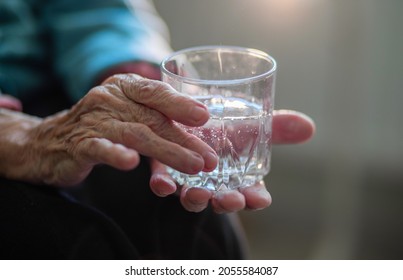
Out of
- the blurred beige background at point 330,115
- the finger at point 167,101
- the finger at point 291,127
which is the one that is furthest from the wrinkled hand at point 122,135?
the blurred beige background at point 330,115

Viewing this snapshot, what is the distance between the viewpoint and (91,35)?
1101 millimetres

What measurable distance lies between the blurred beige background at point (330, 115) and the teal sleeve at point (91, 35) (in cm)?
40

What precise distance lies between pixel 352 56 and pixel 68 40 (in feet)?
2.71

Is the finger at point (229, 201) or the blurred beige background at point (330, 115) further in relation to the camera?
the blurred beige background at point (330, 115)

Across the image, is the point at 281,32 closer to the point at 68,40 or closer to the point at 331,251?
the point at 331,251

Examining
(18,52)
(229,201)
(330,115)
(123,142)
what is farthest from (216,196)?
(330,115)

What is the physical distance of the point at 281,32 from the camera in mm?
1635

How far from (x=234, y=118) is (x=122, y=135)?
0.13 meters

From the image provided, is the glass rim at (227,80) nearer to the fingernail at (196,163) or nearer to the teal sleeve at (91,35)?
the fingernail at (196,163)

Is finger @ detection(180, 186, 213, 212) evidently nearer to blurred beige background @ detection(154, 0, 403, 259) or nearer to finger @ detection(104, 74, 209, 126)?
finger @ detection(104, 74, 209, 126)

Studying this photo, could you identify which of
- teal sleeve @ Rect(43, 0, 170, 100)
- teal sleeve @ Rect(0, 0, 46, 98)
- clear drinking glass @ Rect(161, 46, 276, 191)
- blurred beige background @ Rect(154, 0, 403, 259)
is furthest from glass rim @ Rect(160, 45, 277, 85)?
blurred beige background @ Rect(154, 0, 403, 259)

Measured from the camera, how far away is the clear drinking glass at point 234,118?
→ 674 millimetres

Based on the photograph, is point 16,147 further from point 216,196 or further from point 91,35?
point 91,35
